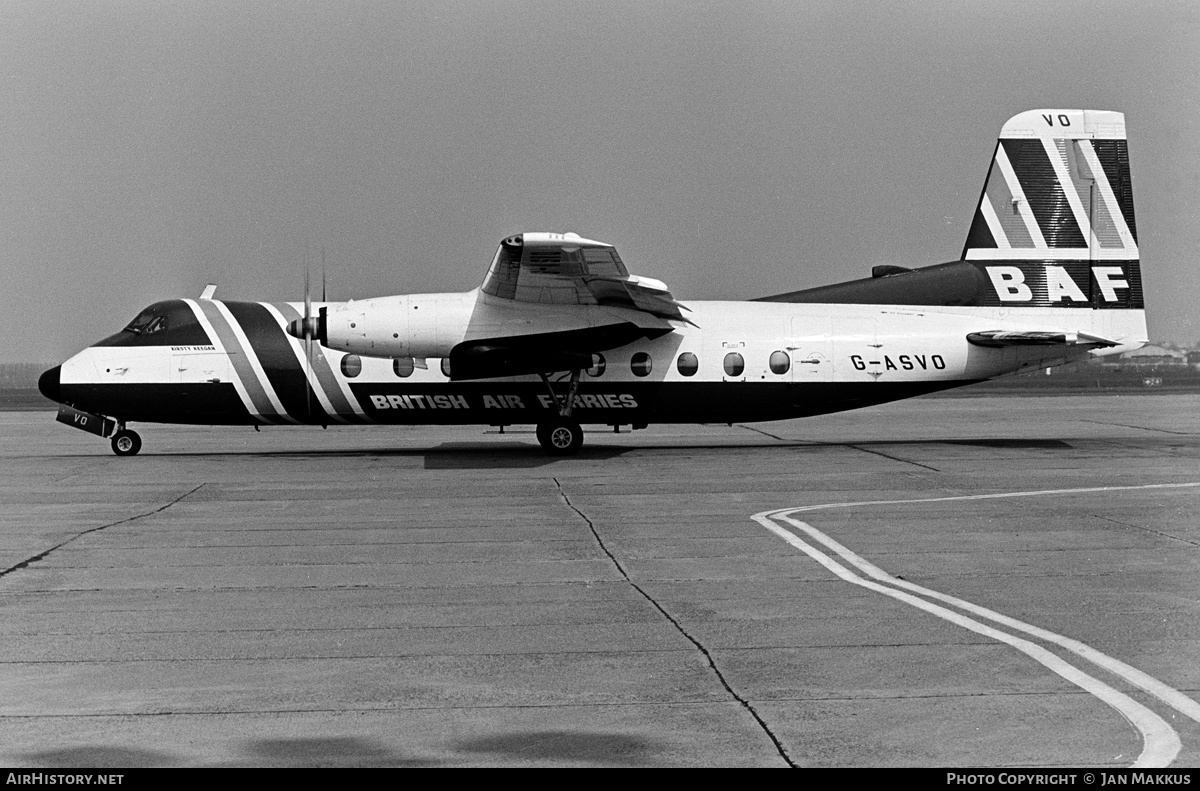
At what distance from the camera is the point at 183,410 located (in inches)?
983

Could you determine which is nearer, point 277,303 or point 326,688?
point 326,688

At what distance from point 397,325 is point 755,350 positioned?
24.2ft

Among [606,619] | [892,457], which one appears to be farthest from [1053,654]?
[892,457]

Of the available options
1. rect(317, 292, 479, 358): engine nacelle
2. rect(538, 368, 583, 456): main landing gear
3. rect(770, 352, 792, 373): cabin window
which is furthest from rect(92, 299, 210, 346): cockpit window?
rect(770, 352, 792, 373): cabin window

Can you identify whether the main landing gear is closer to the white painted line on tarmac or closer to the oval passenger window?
the oval passenger window

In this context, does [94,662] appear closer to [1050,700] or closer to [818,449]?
[1050,700]

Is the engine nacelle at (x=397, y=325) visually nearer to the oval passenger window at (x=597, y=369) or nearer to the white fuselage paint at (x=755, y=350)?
the white fuselage paint at (x=755, y=350)

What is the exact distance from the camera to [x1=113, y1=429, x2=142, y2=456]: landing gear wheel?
26156 millimetres

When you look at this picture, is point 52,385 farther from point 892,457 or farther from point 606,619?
point 606,619

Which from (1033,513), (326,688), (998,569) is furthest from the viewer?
(1033,513)

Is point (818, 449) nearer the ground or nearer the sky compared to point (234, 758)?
nearer the ground
